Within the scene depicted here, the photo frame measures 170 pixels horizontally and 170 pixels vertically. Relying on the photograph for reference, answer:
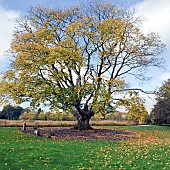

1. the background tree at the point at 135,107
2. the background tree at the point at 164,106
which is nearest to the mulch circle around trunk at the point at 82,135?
the background tree at the point at 135,107

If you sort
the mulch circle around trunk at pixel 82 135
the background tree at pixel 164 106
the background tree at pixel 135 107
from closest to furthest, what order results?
the mulch circle around trunk at pixel 82 135 → the background tree at pixel 135 107 → the background tree at pixel 164 106

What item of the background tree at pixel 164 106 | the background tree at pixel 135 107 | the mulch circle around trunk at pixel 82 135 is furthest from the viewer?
the background tree at pixel 164 106

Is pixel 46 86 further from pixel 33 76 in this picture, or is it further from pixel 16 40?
pixel 16 40

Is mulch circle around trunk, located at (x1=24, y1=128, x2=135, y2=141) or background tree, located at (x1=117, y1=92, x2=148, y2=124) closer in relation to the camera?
mulch circle around trunk, located at (x1=24, y1=128, x2=135, y2=141)

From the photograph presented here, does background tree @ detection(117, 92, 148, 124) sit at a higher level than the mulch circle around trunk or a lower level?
higher

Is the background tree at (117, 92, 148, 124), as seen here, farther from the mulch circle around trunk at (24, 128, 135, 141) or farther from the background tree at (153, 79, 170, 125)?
the background tree at (153, 79, 170, 125)

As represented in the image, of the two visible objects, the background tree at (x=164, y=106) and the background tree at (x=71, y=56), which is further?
the background tree at (x=164, y=106)

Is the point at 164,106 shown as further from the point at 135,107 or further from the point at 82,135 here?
the point at 82,135

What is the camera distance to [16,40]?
27.2 m

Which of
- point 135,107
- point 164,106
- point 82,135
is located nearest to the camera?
point 82,135

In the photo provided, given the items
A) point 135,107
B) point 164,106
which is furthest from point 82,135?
point 164,106

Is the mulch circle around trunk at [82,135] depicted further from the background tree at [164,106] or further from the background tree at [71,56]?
the background tree at [164,106]

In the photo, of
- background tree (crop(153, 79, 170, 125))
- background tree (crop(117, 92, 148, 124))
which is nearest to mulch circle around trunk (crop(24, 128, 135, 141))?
background tree (crop(117, 92, 148, 124))

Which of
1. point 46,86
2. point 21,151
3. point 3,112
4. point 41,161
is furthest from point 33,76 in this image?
point 3,112
